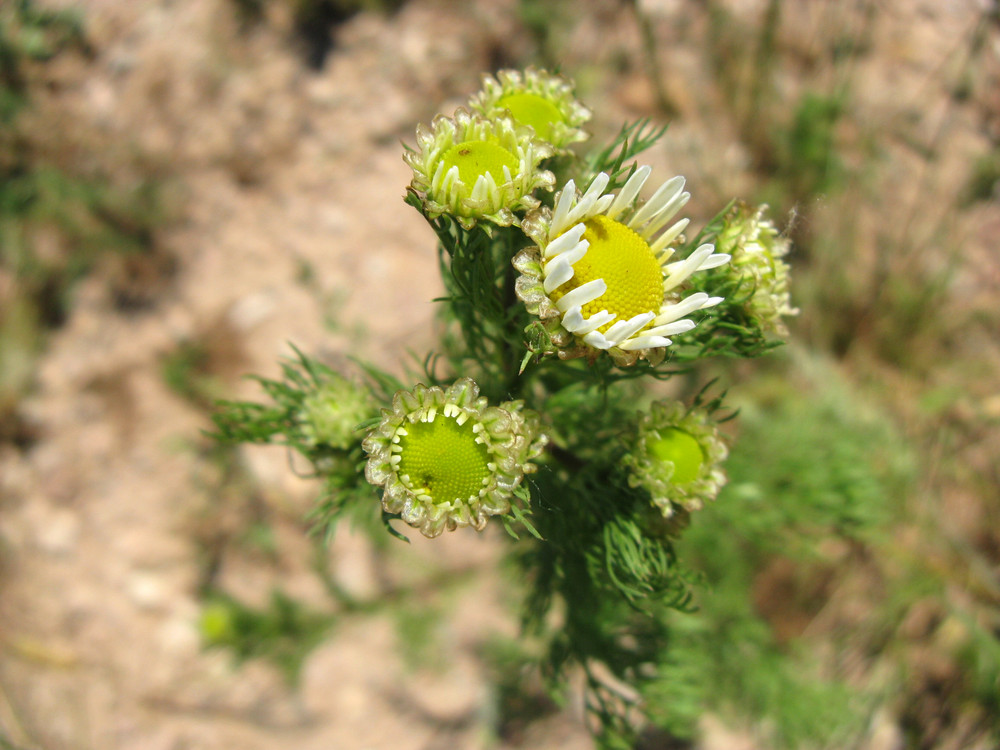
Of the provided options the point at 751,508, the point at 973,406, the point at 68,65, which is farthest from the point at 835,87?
the point at 68,65

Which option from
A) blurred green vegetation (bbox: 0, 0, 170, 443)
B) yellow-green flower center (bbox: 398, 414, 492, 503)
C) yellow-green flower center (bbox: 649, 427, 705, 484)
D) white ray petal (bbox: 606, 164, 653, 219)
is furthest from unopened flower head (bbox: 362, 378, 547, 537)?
blurred green vegetation (bbox: 0, 0, 170, 443)

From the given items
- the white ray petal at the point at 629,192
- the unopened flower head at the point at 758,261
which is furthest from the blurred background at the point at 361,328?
the white ray petal at the point at 629,192

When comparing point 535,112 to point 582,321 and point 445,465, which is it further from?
point 445,465

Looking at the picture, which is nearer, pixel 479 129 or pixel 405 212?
pixel 479 129

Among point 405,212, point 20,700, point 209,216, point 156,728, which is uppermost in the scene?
point 209,216

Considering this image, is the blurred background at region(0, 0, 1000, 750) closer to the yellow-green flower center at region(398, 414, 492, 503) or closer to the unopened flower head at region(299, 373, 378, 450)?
the unopened flower head at region(299, 373, 378, 450)

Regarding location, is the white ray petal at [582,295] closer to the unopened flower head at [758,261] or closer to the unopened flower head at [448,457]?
the unopened flower head at [448,457]

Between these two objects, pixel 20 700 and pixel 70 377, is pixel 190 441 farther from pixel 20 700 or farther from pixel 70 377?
pixel 20 700
